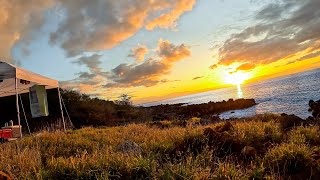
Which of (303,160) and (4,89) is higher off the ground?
(4,89)

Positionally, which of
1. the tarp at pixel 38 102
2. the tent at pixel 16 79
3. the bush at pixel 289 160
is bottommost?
the bush at pixel 289 160

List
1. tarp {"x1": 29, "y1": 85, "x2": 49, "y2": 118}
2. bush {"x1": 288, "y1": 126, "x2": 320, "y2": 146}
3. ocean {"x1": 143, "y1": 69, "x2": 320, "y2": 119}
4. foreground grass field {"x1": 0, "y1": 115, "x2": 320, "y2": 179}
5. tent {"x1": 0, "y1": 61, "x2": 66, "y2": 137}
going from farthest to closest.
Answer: ocean {"x1": 143, "y1": 69, "x2": 320, "y2": 119} < tarp {"x1": 29, "y1": 85, "x2": 49, "y2": 118} < tent {"x1": 0, "y1": 61, "x2": 66, "y2": 137} < bush {"x1": 288, "y1": 126, "x2": 320, "y2": 146} < foreground grass field {"x1": 0, "y1": 115, "x2": 320, "y2": 179}

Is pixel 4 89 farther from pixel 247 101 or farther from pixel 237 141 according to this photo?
pixel 247 101

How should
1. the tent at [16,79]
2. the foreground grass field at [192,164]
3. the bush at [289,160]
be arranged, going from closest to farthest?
1. the foreground grass field at [192,164]
2. the bush at [289,160]
3. the tent at [16,79]

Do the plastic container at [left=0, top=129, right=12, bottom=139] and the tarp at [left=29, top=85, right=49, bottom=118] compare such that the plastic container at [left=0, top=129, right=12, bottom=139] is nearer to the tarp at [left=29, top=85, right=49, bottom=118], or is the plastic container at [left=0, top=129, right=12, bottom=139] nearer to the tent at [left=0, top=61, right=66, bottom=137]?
the tent at [left=0, top=61, right=66, bottom=137]

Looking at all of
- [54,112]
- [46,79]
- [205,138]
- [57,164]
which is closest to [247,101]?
[54,112]

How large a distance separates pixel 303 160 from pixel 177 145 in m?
2.97

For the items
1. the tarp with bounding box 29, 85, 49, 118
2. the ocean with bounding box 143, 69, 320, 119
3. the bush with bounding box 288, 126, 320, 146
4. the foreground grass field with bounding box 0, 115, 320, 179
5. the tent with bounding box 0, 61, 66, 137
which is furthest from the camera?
the ocean with bounding box 143, 69, 320, 119

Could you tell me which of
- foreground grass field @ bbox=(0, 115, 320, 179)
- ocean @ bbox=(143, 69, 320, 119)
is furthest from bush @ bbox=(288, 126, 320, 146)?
ocean @ bbox=(143, 69, 320, 119)

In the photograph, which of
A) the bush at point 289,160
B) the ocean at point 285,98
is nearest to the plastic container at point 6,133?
the bush at point 289,160

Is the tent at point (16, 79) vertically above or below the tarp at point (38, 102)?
above

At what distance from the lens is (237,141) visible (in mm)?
7668

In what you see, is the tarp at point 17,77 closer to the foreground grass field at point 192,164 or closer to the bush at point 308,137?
the foreground grass field at point 192,164

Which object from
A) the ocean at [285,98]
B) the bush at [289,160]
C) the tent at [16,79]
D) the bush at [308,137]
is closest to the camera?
the bush at [289,160]
